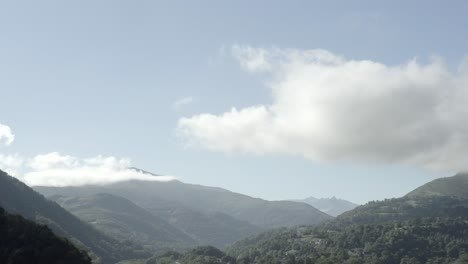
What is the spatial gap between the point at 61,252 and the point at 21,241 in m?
16.9

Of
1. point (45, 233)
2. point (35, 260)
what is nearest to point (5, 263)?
point (35, 260)

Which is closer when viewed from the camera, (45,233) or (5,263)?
(5,263)

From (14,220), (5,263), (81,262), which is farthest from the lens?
(14,220)

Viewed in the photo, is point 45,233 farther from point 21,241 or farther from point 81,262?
point 81,262

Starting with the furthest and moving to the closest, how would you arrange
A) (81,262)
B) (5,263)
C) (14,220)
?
(14,220) < (81,262) < (5,263)

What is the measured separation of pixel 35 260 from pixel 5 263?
10069 mm

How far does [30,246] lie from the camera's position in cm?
17912

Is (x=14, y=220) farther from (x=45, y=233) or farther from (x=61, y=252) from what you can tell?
(x=61, y=252)

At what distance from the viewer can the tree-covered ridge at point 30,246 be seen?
6806 inches

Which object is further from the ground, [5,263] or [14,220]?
[14,220]

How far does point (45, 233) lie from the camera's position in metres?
193

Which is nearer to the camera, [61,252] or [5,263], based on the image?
[5,263]

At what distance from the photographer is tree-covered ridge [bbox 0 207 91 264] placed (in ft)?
567

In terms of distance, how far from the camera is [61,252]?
182 meters
